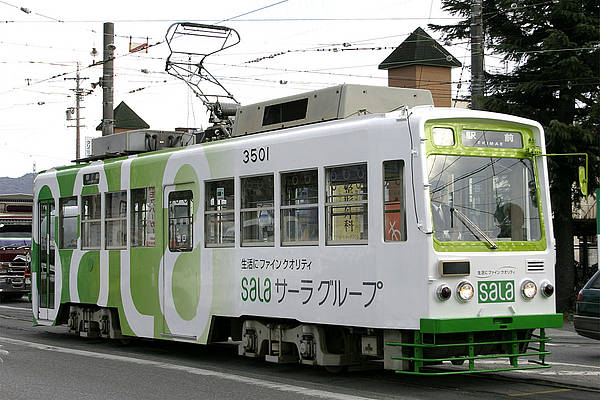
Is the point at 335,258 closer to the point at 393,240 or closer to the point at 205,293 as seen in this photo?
the point at 393,240

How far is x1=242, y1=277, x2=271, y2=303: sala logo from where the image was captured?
12.8 metres

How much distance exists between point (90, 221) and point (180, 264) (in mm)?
3247

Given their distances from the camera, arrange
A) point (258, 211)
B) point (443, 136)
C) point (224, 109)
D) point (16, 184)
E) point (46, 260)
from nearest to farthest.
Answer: point (443, 136) → point (258, 211) → point (224, 109) → point (46, 260) → point (16, 184)

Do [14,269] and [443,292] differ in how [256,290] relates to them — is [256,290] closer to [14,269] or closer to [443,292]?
[443,292]

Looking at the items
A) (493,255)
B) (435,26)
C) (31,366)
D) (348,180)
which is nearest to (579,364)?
(493,255)

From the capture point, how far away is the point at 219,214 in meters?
13.9

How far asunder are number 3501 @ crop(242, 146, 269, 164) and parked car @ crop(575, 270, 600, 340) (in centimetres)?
541

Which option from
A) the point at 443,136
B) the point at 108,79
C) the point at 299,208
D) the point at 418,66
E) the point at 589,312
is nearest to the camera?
the point at 443,136

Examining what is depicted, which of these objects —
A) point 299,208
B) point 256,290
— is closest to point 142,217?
point 256,290

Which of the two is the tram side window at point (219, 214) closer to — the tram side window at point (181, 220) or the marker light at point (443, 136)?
the tram side window at point (181, 220)

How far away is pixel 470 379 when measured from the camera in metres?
12.0

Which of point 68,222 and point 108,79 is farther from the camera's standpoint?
point 108,79

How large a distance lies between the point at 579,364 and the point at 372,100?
4603 mm

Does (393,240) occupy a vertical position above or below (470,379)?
above
